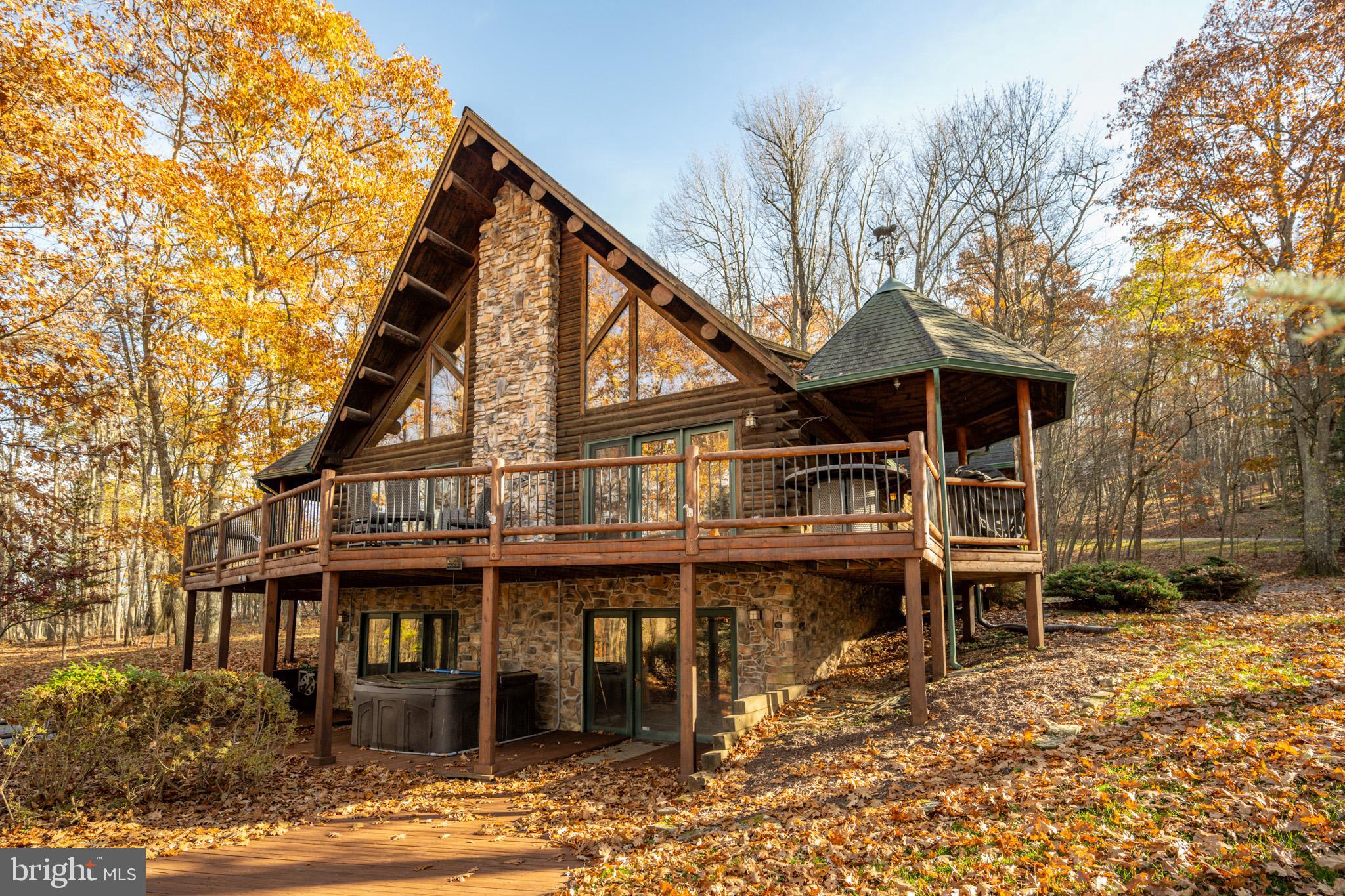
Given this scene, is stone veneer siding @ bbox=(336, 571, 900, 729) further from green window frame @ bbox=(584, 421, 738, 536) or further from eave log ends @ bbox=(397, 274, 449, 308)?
eave log ends @ bbox=(397, 274, 449, 308)

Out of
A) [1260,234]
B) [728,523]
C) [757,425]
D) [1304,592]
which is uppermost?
[1260,234]

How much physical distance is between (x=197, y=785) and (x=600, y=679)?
18.6ft

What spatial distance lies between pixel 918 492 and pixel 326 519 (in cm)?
772

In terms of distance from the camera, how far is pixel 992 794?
5.82 meters

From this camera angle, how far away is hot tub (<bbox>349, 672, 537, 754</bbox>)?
436 inches

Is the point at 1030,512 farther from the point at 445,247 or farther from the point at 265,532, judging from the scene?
the point at 265,532

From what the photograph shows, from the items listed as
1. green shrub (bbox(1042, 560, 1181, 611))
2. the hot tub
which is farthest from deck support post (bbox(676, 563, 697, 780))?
green shrub (bbox(1042, 560, 1181, 611))

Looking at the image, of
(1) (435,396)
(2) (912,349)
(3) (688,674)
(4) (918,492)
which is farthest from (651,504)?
(1) (435,396)

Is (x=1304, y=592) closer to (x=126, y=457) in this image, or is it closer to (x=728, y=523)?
(x=728, y=523)

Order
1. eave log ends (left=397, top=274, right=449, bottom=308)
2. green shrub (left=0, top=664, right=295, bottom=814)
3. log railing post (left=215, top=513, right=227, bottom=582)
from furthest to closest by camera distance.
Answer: eave log ends (left=397, top=274, right=449, bottom=308)
log railing post (left=215, top=513, right=227, bottom=582)
green shrub (left=0, top=664, right=295, bottom=814)

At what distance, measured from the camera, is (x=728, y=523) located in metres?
8.91

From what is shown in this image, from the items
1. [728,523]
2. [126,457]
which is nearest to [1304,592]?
[728,523]

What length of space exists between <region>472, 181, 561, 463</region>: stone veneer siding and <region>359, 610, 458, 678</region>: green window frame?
3300 millimetres

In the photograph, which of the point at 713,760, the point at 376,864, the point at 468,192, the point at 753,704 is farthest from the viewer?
the point at 468,192
